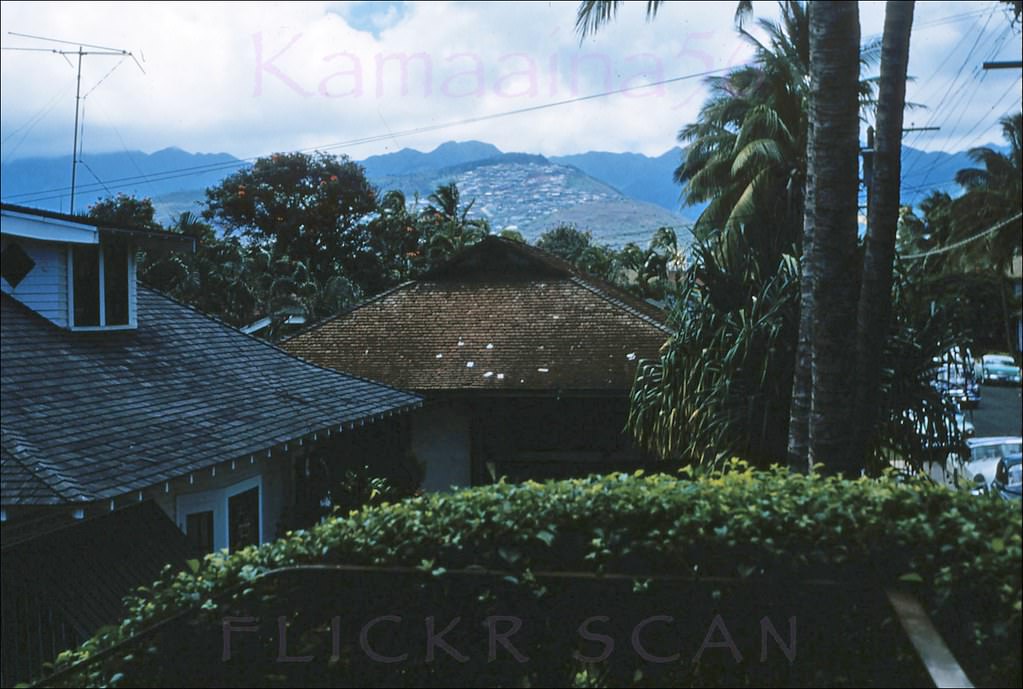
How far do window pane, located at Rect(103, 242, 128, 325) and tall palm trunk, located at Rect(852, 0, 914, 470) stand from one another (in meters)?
11.3

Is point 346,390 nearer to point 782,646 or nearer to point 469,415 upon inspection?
point 469,415

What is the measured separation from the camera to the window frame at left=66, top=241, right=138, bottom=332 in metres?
15.5

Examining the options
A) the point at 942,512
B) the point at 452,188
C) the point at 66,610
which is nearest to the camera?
the point at 942,512

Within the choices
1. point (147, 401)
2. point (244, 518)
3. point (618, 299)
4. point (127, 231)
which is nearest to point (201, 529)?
point (244, 518)

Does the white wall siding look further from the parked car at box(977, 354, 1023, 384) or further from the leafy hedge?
the parked car at box(977, 354, 1023, 384)

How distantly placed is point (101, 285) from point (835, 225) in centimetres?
1124

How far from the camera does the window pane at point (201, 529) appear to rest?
14070mm

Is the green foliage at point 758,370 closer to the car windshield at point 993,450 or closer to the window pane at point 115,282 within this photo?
the window pane at point 115,282

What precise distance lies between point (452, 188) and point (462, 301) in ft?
96.4

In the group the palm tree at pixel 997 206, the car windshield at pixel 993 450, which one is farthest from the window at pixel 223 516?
the palm tree at pixel 997 206

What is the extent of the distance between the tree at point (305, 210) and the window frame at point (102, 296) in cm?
2891

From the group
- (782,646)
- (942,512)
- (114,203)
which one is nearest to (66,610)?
(782,646)

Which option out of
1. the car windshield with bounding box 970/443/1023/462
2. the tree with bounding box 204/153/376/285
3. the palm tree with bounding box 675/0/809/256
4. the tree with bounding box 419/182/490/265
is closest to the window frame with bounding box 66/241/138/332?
the palm tree with bounding box 675/0/809/256

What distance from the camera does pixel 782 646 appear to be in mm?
5879
